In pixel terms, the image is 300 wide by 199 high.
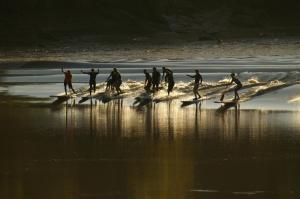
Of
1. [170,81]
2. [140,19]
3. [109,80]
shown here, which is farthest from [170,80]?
[140,19]

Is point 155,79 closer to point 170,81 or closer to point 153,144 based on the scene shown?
point 170,81

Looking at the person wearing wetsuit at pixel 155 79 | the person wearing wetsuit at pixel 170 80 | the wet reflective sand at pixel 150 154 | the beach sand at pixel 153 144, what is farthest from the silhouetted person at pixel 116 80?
the wet reflective sand at pixel 150 154

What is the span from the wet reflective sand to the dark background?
57.7 m

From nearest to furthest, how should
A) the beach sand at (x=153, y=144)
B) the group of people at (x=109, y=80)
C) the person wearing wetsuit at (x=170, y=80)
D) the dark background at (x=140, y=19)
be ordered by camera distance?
the beach sand at (x=153, y=144)
the person wearing wetsuit at (x=170, y=80)
the group of people at (x=109, y=80)
the dark background at (x=140, y=19)

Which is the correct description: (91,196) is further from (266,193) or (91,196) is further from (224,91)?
(224,91)

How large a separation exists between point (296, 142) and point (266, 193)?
567 cm

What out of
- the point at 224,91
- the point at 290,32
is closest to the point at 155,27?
the point at 290,32

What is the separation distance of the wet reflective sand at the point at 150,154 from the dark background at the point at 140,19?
57.7m

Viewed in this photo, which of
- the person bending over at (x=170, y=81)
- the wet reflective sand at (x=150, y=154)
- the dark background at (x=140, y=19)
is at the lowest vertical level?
the wet reflective sand at (x=150, y=154)

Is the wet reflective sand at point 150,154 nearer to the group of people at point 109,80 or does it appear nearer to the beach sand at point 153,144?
the beach sand at point 153,144

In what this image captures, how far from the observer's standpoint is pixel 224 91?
116ft

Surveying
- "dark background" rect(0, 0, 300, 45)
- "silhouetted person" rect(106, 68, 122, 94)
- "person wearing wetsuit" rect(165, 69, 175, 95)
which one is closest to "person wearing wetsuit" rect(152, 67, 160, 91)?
"person wearing wetsuit" rect(165, 69, 175, 95)

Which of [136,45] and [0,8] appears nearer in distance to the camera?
[136,45]

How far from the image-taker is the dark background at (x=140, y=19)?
9106cm
